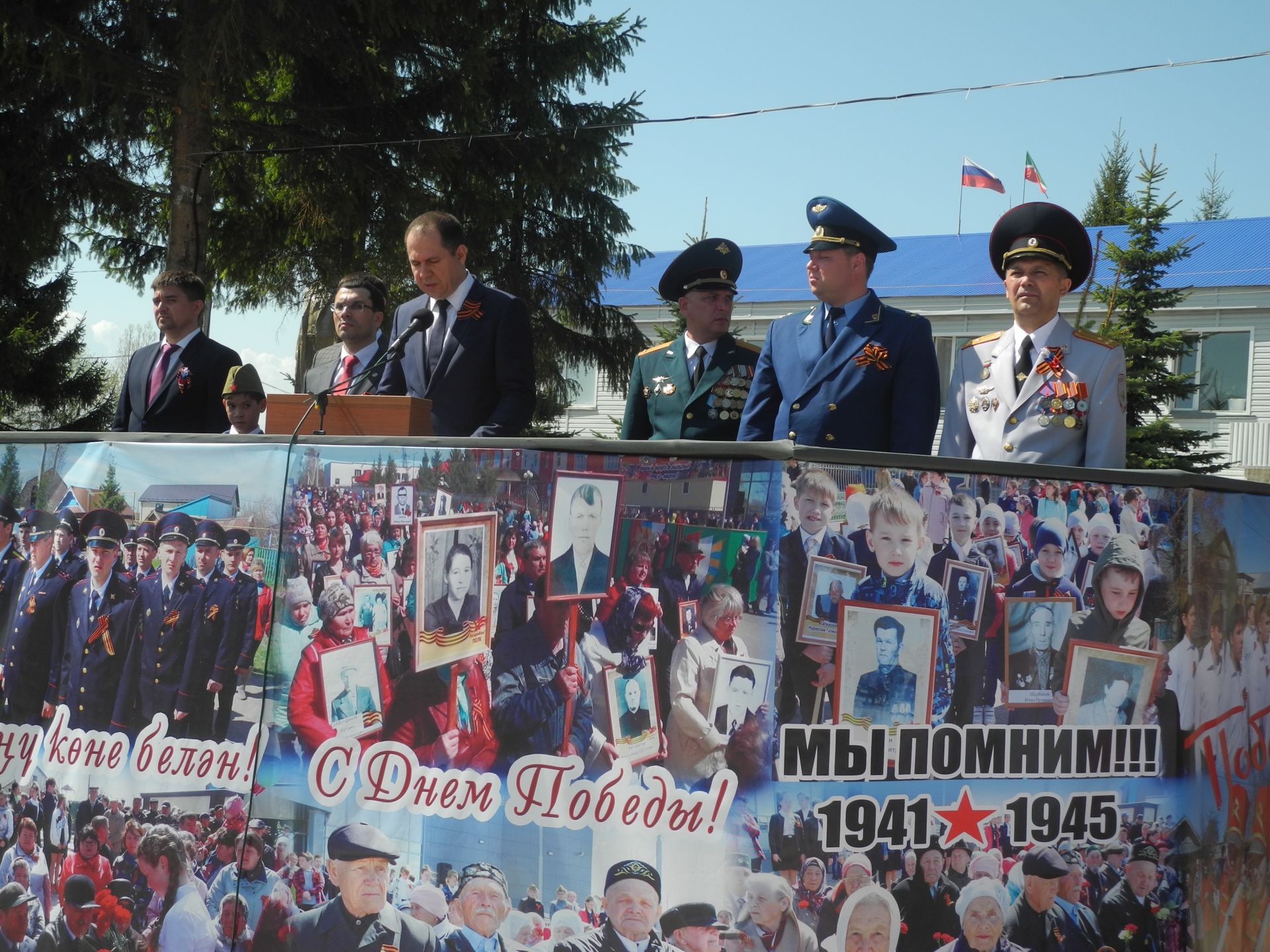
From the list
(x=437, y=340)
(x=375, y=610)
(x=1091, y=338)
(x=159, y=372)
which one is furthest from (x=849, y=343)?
(x=159, y=372)

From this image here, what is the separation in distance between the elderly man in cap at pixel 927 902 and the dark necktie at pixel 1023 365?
5.52 ft

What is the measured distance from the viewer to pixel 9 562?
386 cm

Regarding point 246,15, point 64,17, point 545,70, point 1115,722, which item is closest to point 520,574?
point 1115,722

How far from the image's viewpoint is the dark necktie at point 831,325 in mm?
4043

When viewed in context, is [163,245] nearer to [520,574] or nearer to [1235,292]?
[520,574]

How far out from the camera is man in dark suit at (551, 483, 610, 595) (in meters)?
2.91

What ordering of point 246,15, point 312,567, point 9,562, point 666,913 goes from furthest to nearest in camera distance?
1. point 246,15
2. point 9,562
3. point 312,567
4. point 666,913

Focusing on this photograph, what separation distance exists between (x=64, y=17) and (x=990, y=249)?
8968 millimetres

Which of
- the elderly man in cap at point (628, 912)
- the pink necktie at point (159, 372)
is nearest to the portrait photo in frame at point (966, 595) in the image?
the elderly man in cap at point (628, 912)

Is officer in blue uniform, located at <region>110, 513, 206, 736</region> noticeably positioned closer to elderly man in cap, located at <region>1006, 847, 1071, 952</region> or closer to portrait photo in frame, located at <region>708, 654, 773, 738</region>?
portrait photo in frame, located at <region>708, 654, 773, 738</region>

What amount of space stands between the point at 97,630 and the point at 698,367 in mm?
2559

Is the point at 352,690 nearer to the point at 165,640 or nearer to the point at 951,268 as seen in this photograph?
the point at 165,640

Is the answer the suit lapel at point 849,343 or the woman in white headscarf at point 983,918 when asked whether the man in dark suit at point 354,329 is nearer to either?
the suit lapel at point 849,343

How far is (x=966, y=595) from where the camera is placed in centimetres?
286
